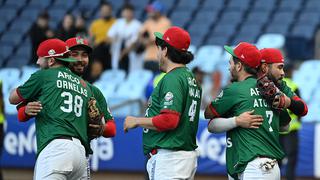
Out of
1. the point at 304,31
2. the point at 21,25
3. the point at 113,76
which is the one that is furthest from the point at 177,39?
the point at 21,25

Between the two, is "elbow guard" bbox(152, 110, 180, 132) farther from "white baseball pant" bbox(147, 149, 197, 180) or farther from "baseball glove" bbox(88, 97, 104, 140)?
"baseball glove" bbox(88, 97, 104, 140)

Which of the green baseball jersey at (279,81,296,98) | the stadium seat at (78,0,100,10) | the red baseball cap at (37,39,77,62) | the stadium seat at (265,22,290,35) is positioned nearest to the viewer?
the red baseball cap at (37,39,77,62)

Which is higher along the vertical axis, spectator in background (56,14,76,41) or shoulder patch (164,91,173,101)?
spectator in background (56,14,76,41)

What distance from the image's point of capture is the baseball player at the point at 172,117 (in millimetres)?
7828

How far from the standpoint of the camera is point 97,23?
59.7ft

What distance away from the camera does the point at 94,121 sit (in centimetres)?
838

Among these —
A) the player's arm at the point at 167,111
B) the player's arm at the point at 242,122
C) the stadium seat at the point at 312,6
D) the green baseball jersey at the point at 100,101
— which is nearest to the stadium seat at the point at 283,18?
the stadium seat at the point at 312,6

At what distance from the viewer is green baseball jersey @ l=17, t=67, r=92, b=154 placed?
8.07 meters

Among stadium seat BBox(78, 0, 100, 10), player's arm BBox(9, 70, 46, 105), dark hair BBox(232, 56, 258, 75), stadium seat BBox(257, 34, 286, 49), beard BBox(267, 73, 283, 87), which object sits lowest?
player's arm BBox(9, 70, 46, 105)

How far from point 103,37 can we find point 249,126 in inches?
409

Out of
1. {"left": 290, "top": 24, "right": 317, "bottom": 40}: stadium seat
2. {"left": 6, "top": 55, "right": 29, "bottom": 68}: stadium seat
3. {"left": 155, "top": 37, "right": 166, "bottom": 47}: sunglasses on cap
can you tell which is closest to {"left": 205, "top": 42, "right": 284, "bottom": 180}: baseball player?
{"left": 155, "top": 37, "right": 166, "bottom": 47}: sunglasses on cap

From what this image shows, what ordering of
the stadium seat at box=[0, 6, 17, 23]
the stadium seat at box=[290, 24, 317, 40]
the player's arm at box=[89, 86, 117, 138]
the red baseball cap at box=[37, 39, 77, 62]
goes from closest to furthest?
the red baseball cap at box=[37, 39, 77, 62] < the player's arm at box=[89, 86, 117, 138] < the stadium seat at box=[290, 24, 317, 40] < the stadium seat at box=[0, 6, 17, 23]

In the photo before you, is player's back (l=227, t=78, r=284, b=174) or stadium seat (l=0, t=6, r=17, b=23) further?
stadium seat (l=0, t=6, r=17, b=23)

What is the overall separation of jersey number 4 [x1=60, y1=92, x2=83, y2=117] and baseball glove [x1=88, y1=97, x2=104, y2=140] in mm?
145
